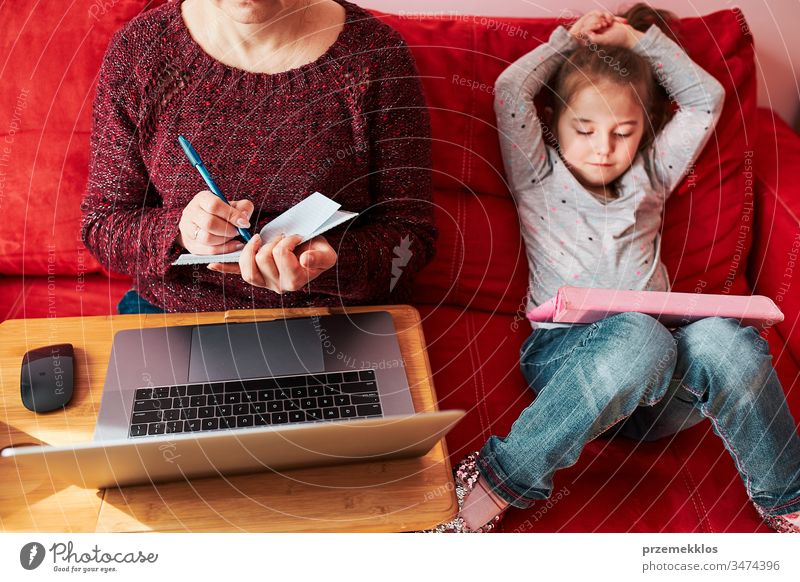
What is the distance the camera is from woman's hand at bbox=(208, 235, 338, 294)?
0.69 meters

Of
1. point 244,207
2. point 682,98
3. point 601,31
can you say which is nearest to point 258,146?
point 244,207

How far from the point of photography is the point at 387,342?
2.53 ft

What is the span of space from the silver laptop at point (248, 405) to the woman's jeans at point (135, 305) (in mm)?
137

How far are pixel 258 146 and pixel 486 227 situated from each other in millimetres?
421

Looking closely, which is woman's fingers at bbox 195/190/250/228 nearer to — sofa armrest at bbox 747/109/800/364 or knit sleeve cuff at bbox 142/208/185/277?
knit sleeve cuff at bbox 142/208/185/277

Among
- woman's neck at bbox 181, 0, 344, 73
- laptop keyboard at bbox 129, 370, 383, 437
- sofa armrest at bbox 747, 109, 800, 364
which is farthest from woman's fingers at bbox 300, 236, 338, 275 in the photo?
sofa armrest at bbox 747, 109, 800, 364

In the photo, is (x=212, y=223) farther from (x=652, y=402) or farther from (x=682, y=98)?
(x=682, y=98)

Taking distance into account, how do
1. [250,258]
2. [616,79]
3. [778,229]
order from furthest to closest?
[778,229]
[616,79]
[250,258]

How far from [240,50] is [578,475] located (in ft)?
2.25

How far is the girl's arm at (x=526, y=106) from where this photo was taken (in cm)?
104

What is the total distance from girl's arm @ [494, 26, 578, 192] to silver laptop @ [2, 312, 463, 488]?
15.7 inches

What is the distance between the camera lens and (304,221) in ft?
2.43

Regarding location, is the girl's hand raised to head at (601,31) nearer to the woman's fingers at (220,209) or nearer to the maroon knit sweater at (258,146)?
the maroon knit sweater at (258,146)

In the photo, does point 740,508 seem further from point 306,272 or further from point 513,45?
point 513,45
